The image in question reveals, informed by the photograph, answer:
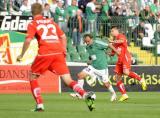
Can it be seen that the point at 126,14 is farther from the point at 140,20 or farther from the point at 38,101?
the point at 38,101

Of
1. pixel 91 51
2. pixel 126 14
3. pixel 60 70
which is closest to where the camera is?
pixel 60 70

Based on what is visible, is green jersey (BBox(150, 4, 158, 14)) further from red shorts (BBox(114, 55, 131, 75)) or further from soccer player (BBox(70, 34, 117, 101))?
soccer player (BBox(70, 34, 117, 101))

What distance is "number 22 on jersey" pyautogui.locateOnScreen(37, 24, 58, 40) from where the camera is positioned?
16.3 meters

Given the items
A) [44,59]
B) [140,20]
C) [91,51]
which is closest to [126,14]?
[140,20]

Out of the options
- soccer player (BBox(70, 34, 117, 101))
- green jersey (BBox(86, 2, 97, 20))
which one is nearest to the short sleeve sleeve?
soccer player (BBox(70, 34, 117, 101))

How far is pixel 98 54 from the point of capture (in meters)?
22.8

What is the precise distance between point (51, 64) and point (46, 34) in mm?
701

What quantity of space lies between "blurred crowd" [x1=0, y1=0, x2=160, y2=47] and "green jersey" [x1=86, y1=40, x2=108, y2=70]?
6.32m

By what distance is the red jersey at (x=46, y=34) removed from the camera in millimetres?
16297

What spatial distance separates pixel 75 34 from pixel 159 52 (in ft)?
12.2

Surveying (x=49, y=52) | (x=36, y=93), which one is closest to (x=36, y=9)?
(x=49, y=52)

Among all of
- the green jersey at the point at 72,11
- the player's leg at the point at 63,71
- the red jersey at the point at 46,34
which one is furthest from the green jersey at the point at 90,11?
the player's leg at the point at 63,71

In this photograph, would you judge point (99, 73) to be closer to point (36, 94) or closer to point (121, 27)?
point (36, 94)

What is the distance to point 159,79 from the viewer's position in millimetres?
29250
